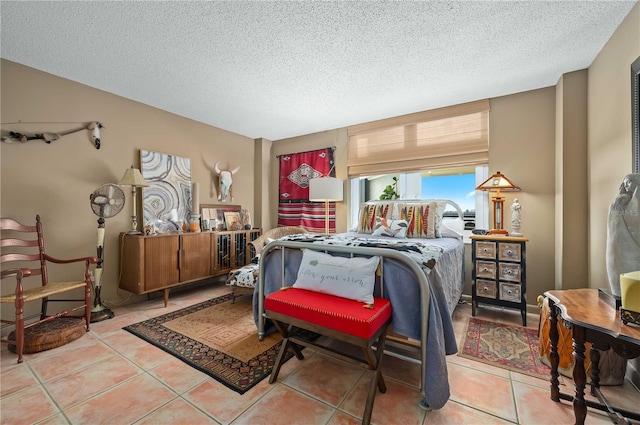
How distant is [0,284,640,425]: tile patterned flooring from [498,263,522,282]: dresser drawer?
106 cm

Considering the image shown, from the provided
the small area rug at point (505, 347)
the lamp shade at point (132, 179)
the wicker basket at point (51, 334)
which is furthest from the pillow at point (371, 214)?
the wicker basket at point (51, 334)

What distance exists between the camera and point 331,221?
14.0 feet

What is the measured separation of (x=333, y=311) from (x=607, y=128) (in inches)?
103

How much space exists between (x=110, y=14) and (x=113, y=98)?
1524mm

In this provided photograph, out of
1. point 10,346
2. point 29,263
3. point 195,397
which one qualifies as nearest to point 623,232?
point 195,397

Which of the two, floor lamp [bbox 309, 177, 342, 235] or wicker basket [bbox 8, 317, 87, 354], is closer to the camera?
wicker basket [bbox 8, 317, 87, 354]

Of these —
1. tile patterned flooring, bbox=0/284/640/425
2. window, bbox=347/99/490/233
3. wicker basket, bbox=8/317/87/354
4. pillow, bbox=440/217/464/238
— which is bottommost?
tile patterned flooring, bbox=0/284/640/425

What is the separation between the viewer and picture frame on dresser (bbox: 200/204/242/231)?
388 centimetres

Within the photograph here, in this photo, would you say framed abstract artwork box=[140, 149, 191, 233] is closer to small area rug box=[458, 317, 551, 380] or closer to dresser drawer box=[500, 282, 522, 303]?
small area rug box=[458, 317, 551, 380]

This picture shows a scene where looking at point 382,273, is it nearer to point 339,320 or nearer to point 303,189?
point 339,320

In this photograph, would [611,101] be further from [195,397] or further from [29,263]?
[29,263]

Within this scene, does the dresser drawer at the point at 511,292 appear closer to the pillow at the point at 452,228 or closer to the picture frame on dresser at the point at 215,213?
the pillow at the point at 452,228

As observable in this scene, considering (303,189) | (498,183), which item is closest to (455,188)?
(498,183)

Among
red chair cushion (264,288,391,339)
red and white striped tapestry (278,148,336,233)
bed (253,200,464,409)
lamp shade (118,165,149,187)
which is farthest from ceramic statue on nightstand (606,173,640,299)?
lamp shade (118,165,149,187)
